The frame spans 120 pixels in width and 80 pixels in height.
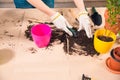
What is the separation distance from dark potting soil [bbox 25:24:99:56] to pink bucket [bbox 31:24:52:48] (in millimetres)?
63

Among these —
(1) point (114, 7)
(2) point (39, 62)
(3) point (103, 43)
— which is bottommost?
(2) point (39, 62)

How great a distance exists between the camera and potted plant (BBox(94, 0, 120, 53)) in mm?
1107

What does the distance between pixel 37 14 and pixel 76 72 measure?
61 centimetres

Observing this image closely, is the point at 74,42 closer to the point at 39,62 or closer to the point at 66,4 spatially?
the point at 39,62

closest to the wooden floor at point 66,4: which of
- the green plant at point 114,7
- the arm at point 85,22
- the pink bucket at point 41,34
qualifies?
the arm at point 85,22

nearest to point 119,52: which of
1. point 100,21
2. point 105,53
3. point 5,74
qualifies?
point 105,53

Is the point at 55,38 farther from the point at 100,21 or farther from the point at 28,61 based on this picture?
the point at 100,21

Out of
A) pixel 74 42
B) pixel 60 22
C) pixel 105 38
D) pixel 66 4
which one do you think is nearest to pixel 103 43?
pixel 105 38

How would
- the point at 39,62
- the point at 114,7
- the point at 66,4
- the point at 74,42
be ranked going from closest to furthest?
1. the point at 114,7
2. the point at 39,62
3. the point at 74,42
4. the point at 66,4

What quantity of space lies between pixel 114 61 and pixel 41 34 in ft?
1.59

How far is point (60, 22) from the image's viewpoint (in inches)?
53.4

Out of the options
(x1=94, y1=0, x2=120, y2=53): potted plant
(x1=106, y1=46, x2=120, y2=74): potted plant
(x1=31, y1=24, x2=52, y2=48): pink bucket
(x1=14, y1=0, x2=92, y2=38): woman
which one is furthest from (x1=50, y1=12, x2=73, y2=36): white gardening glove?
(x1=106, y1=46, x2=120, y2=74): potted plant

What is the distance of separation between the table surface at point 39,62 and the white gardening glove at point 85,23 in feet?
0.61

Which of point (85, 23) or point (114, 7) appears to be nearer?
point (114, 7)
